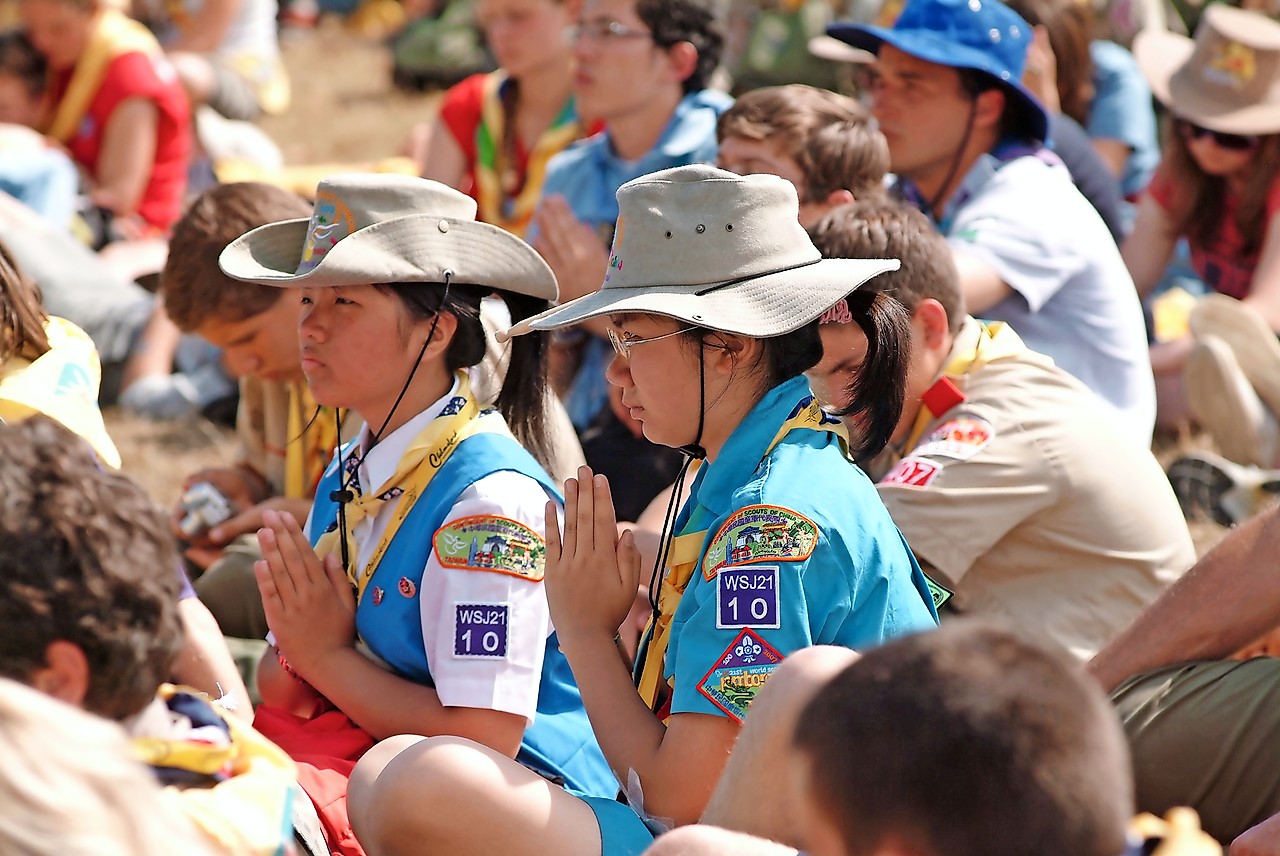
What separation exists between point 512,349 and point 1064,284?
1.67m

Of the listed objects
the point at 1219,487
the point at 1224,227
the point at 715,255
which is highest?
the point at 715,255

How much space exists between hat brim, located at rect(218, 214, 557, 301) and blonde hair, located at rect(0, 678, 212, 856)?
145cm

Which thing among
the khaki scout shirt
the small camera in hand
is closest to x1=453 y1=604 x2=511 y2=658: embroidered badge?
the khaki scout shirt

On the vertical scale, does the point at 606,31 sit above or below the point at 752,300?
below

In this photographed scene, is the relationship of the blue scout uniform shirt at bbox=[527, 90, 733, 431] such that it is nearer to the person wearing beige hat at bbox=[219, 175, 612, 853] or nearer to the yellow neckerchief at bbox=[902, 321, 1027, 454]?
the yellow neckerchief at bbox=[902, 321, 1027, 454]

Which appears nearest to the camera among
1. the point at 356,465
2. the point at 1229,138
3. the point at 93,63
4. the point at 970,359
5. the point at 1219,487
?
the point at 356,465

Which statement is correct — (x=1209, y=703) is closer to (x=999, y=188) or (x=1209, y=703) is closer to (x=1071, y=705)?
(x=1071, y=705)

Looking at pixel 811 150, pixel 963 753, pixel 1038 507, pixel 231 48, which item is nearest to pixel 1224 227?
pixel 811 150

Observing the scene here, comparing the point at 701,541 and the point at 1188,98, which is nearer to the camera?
the point at 701,541

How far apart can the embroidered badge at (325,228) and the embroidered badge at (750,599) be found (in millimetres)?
1086

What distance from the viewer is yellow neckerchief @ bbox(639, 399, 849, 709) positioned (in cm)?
246

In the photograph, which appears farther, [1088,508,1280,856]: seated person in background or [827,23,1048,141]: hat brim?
[827,23,1048,141]: hat brim

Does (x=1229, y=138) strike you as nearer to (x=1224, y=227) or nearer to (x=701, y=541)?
(x=1224, y=227)

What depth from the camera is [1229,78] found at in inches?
203
